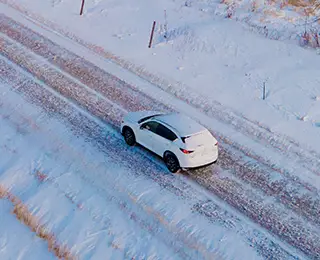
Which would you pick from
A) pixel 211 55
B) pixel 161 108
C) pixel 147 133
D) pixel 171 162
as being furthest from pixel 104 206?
pixel 211 55

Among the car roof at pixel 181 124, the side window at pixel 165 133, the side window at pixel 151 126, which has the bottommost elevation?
the side window at pixel 151 126

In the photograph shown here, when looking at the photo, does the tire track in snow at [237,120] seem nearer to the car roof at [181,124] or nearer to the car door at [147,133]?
the car roof at [181,124]

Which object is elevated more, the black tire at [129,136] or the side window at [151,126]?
the side window at [151,126]

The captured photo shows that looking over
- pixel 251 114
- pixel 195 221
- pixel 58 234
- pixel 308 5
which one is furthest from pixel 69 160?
pixel 308 5

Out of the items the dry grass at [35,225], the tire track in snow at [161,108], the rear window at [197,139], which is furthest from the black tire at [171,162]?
the dry grass at [35,225]

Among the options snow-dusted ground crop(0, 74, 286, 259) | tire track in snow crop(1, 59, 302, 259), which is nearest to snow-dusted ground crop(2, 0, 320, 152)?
tire track in snow crop(1, 59, 302, 259)

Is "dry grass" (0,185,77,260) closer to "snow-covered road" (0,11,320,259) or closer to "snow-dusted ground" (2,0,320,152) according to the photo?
"snow-covered road" (0,11,320,259)
